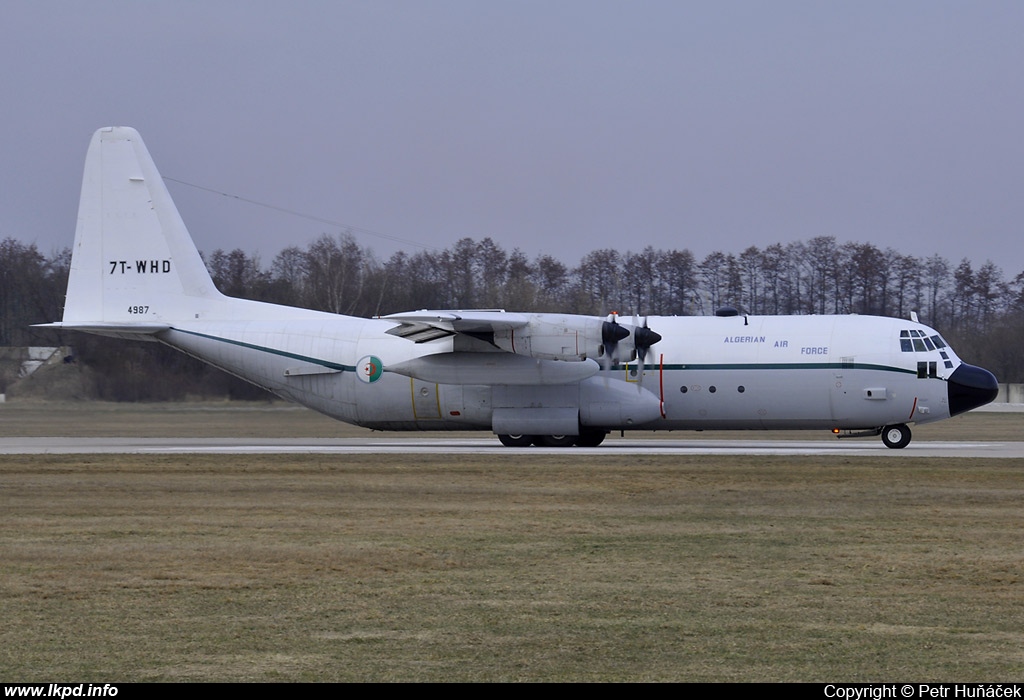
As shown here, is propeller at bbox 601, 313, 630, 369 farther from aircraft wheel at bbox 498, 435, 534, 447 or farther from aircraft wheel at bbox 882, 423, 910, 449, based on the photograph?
aircraft wheel at bbox 882, 423, 910, 449

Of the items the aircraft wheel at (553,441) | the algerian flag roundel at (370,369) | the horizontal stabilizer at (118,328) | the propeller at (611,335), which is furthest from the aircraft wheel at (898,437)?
the horizontal stabilizer at (118,328)

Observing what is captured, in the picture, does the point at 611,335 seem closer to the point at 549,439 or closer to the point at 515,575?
the point at 549,439

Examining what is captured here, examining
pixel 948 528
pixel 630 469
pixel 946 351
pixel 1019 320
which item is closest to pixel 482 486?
pixel 630 469

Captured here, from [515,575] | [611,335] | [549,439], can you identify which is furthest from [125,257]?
[515,575]

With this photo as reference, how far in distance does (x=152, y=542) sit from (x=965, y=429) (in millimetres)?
33868

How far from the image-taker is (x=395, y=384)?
29047mm

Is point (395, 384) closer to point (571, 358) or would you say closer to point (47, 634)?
point (571, 358)

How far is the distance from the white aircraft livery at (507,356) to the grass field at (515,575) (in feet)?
18.6

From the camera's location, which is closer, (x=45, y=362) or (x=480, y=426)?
(x=480, y=426)

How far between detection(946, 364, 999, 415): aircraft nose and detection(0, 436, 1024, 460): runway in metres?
1.14

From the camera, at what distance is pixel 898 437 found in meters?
27.8

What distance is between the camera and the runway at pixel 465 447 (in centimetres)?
2672

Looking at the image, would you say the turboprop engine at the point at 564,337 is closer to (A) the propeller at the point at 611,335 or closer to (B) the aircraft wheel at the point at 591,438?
(A) the propeller at the point at 611,335

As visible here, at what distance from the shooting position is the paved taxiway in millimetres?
26844
